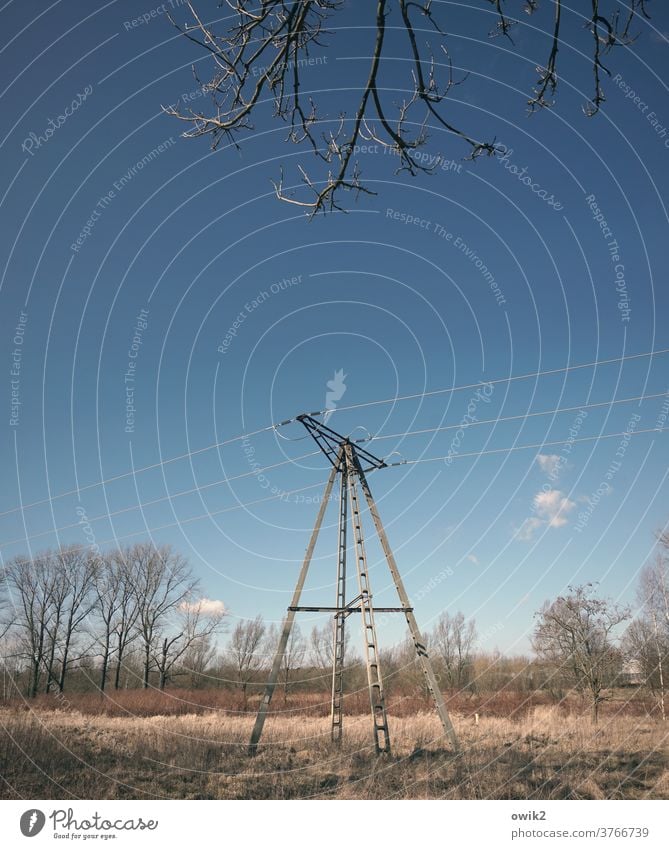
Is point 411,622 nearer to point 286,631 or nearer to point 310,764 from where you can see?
point 286,631

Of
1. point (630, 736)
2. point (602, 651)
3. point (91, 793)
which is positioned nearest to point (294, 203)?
point (91, 793)

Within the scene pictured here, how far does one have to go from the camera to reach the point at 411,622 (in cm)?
1223

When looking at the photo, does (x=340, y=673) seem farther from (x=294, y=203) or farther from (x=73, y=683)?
(x=73, y=683)

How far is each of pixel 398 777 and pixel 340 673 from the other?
3369mm

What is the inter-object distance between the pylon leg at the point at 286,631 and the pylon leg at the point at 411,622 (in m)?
0.95

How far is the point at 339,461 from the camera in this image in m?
13.5

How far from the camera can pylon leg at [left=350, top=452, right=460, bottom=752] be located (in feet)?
37.6

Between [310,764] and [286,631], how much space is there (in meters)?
2.62
